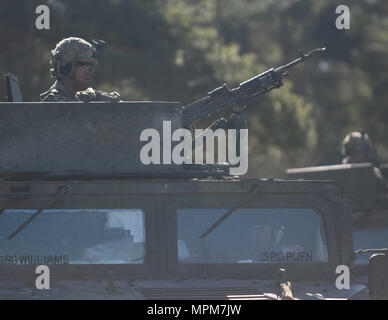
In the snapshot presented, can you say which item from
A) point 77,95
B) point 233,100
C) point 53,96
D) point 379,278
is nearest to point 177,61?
point 233,100

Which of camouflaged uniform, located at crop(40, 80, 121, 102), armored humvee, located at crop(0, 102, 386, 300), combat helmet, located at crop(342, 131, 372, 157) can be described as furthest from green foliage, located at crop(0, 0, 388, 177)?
armored humvee, located at crop(0, 102, 386, 300)

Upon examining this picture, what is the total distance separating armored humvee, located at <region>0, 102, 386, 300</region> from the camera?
6254mm

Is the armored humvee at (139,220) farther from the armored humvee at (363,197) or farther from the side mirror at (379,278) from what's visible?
the armored humvee at (363,197)

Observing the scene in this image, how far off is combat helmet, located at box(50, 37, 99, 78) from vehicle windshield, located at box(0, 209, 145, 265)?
1632 millimetres

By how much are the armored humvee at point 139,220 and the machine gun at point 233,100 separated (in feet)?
2.11

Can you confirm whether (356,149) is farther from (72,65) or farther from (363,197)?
(72,65)

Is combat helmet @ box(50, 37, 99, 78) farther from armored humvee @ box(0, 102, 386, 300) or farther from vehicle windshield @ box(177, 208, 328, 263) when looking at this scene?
vehicle windshield @ box(177, 208, 328, 263)

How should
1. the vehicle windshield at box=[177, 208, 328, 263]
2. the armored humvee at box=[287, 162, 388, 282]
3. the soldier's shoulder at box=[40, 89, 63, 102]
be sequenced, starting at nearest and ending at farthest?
the vehicle windshield at box=[177, 208, 328, 263] < the soldier's shoulder at box=[40, 89, 63, 102] < the armored humvee at box=[287, 162, 388, 282]

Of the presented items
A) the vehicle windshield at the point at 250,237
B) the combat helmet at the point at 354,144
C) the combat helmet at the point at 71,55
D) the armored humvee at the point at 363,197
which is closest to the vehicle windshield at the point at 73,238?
the vehicle windshield at the point at 250,237

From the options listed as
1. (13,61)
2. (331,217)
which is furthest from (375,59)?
(331,217)

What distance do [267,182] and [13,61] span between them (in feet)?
47.3

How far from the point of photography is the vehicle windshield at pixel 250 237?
6.43 m

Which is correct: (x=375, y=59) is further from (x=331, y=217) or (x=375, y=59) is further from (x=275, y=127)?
(x=331, y=217)
